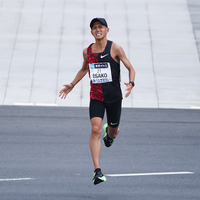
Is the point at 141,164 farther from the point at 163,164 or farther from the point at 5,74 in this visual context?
the point at 5,74

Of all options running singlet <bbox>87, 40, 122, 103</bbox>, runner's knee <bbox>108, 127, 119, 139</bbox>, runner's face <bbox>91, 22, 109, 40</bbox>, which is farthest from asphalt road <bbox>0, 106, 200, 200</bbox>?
runner's face <bbox>91, 22, 109, 40</bbox>

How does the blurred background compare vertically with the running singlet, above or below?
above

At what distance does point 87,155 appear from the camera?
461 inches

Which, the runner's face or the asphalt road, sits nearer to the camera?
the runner's face

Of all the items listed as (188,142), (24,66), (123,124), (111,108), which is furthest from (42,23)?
(111,108)

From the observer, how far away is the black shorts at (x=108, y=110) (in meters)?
8.19

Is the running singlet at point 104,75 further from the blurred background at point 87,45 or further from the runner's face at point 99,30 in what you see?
the blurred background at point 87,45

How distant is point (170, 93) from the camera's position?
18797 mm

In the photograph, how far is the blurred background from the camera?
60.8ft

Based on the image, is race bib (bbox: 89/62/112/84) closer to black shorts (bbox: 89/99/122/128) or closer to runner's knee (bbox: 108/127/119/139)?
black shorts (bbox: 89/99/122/128)

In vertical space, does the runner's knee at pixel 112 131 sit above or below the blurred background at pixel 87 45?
below

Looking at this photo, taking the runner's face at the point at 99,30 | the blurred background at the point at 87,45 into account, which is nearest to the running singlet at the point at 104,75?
the runner's face at the point at 99,30

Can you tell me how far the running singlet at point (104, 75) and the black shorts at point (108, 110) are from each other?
0.24ft

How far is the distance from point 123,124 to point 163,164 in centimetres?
429
